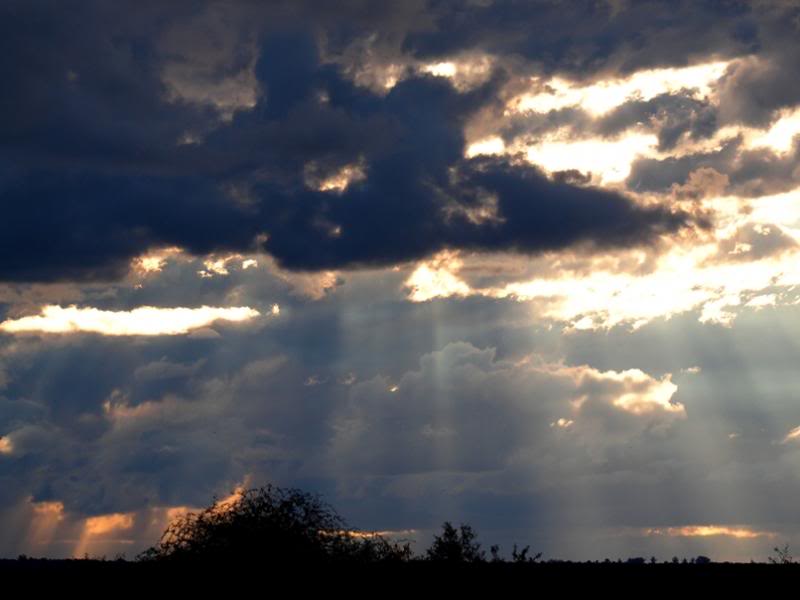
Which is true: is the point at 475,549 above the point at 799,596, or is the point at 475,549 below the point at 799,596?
above

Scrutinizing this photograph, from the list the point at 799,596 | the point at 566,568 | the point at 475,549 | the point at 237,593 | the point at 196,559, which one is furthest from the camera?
the point at 475,549

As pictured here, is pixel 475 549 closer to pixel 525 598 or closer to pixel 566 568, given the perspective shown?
pixel 566 568

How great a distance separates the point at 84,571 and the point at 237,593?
11179 millimetres

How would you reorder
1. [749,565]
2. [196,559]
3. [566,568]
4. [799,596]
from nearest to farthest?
[799,596] → [196,559] → [566,568] → [749,565]

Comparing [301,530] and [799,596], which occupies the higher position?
[301,530]

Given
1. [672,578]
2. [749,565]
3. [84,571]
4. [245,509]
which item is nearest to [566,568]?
[672,578]

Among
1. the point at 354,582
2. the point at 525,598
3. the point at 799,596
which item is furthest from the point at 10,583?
the point at 799,596

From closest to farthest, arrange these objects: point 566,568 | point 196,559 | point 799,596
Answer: point 799,596 → point 196,559 → point 566,568

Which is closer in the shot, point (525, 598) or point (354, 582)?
point (525, 598)

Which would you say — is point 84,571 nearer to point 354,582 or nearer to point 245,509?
point 245,509

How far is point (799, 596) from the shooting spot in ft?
177

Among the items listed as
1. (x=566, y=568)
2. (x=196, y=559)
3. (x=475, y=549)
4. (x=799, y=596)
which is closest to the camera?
(x=799, y=596)

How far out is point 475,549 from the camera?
3319 inches

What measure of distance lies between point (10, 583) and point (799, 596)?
36.6 meters
